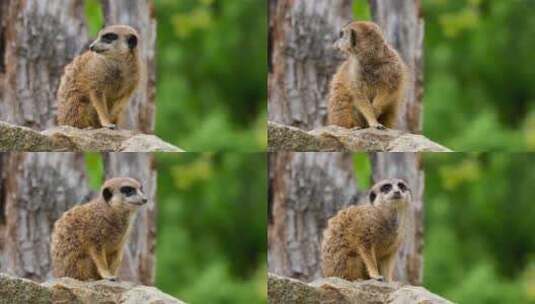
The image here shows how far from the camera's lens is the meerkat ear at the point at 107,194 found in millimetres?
5645

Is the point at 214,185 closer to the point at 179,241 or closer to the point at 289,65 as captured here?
the point at 179,241

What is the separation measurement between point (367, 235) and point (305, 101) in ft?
2.57

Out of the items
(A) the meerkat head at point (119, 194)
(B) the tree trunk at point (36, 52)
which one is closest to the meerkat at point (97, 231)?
(A) the meerkat head at point (119, 194)

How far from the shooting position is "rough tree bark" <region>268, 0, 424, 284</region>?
18.8 feet

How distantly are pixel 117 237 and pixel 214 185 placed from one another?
1.91ft

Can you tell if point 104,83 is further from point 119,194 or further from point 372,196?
point 372,196

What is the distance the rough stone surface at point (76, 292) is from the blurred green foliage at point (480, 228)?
1463 millimetres

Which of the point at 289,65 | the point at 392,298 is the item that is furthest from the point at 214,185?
the point at 392,298

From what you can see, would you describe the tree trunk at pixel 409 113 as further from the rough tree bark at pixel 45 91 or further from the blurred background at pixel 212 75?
the rough tree bark at pixel 45 91

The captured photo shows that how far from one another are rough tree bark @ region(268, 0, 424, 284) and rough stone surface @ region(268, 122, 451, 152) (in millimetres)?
42

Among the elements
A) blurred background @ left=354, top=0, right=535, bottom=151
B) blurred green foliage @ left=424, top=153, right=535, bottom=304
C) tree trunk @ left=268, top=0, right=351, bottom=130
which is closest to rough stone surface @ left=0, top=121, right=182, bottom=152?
tree trunk @ left=268, top=0, right=351, bottom=130

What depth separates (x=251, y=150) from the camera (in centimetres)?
575

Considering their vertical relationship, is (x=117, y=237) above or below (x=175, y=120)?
below

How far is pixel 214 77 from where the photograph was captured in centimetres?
581
